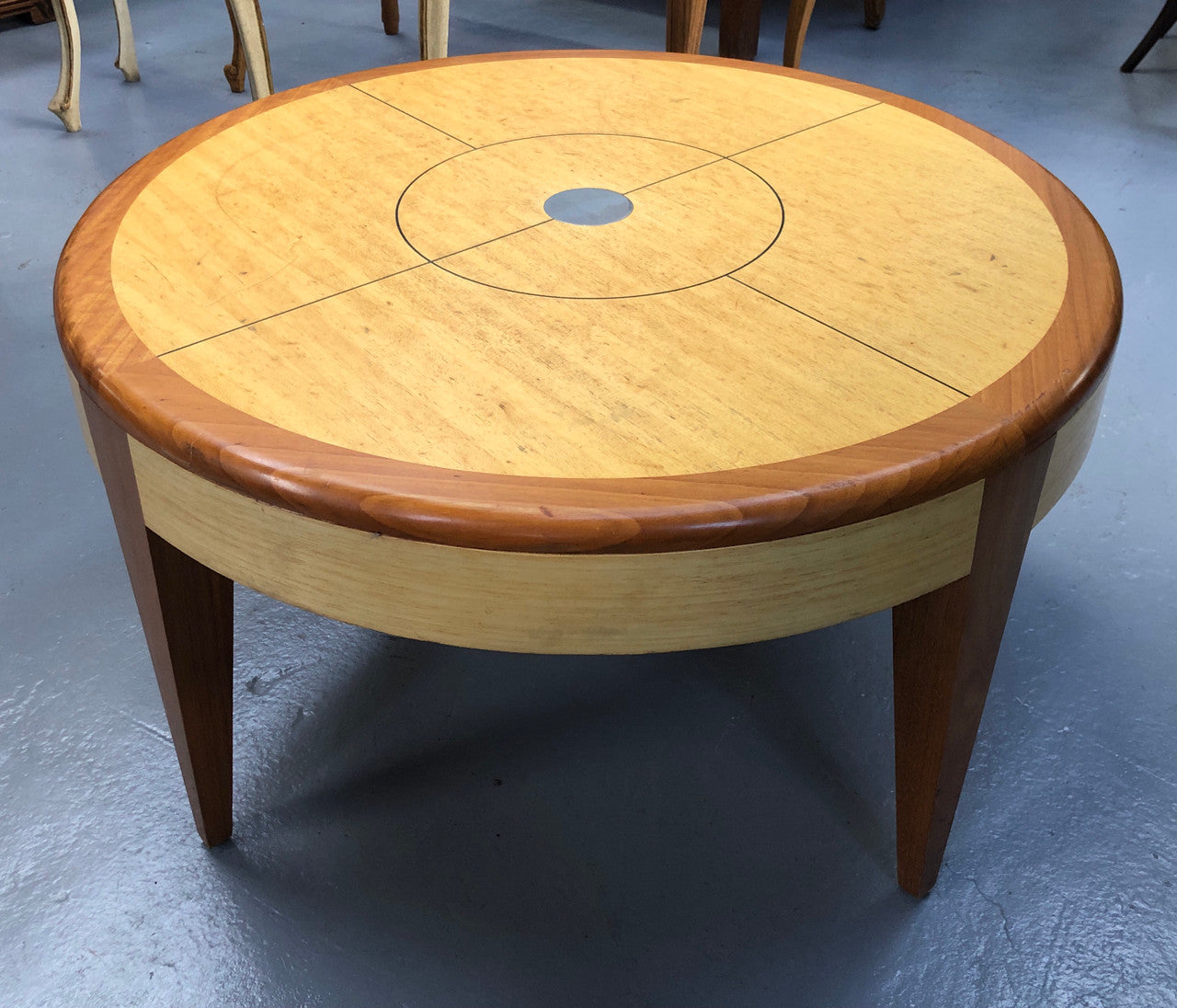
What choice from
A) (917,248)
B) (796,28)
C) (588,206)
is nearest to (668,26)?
(796,28)

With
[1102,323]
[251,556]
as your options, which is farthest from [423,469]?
[1102,323]

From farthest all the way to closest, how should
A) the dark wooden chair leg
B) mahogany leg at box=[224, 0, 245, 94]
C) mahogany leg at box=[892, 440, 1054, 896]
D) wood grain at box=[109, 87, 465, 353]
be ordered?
the dark wooden chair leg → mahogany leg at box=[224, 0, 245, 94] → wood grain at box=[109, 87, 465, 353] → mahogany leg at box=[892, 440, 1054, 896]

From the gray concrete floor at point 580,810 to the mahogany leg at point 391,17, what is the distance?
225cm

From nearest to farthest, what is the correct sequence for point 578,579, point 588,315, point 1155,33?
point 578,579 → point 588,315 → point 1155,33

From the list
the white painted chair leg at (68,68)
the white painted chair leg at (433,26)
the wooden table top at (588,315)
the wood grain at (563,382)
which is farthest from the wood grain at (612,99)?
the white painted chair leg at (68,68)

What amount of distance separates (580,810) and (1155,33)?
3139mm

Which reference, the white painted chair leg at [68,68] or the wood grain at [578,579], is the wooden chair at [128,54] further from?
the wood grain at [578,579]

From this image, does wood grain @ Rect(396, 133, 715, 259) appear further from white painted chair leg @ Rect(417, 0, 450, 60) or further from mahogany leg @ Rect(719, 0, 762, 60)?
mahogany leg @ Rect(719, 0, 762, 60)

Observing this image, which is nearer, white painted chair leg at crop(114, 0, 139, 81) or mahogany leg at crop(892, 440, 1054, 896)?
mahogany leg at crop(892, 440, 1054, 896)

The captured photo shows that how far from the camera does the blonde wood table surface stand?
783 millimetres

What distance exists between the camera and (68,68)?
9.27 feet

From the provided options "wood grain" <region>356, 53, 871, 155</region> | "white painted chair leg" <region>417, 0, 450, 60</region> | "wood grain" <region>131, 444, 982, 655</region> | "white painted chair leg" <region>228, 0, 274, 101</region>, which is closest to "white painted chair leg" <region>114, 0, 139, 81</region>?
"white painted chair leg" <region>228, 0, 274, 101</region>

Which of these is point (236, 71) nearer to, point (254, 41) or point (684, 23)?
point (254, 41)

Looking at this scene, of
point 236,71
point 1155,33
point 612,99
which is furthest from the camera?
point 1155,33
